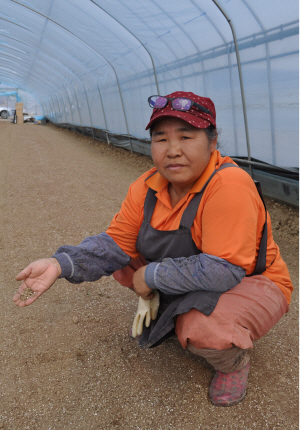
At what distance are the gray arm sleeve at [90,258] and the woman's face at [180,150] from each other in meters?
0.47

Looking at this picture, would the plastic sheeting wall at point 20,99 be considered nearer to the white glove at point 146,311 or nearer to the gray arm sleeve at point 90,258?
the gray arm sleeve at point 90,258

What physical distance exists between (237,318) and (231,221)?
409 millimetres

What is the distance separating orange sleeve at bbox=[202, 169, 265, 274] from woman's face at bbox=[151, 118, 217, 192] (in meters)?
0.13

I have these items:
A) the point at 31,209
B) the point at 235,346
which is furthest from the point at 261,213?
the point at 31,209

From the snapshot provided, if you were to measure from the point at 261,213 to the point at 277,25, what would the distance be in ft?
10.5

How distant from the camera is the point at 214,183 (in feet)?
5.15

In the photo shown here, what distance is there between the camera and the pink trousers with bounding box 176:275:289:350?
4.82 ft

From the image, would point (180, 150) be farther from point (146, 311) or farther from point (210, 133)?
point (146, 311)

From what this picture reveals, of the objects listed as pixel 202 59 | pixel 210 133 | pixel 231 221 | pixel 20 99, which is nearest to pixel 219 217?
pixel 231 221

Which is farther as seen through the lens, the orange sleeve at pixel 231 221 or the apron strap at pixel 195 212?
the apron strap at pixel 195 212

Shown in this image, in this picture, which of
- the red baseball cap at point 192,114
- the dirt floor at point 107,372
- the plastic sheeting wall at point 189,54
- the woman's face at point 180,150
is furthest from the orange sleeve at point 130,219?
the plastic sheeting wall at point 189,54

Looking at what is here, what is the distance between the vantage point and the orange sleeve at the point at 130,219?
1.82 meters

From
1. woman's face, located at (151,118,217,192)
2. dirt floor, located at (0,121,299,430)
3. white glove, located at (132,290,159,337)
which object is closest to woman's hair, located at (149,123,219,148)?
woman's face, located at (151,118,217,192)

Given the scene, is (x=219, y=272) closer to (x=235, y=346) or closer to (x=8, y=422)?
(x=235, y=346)
